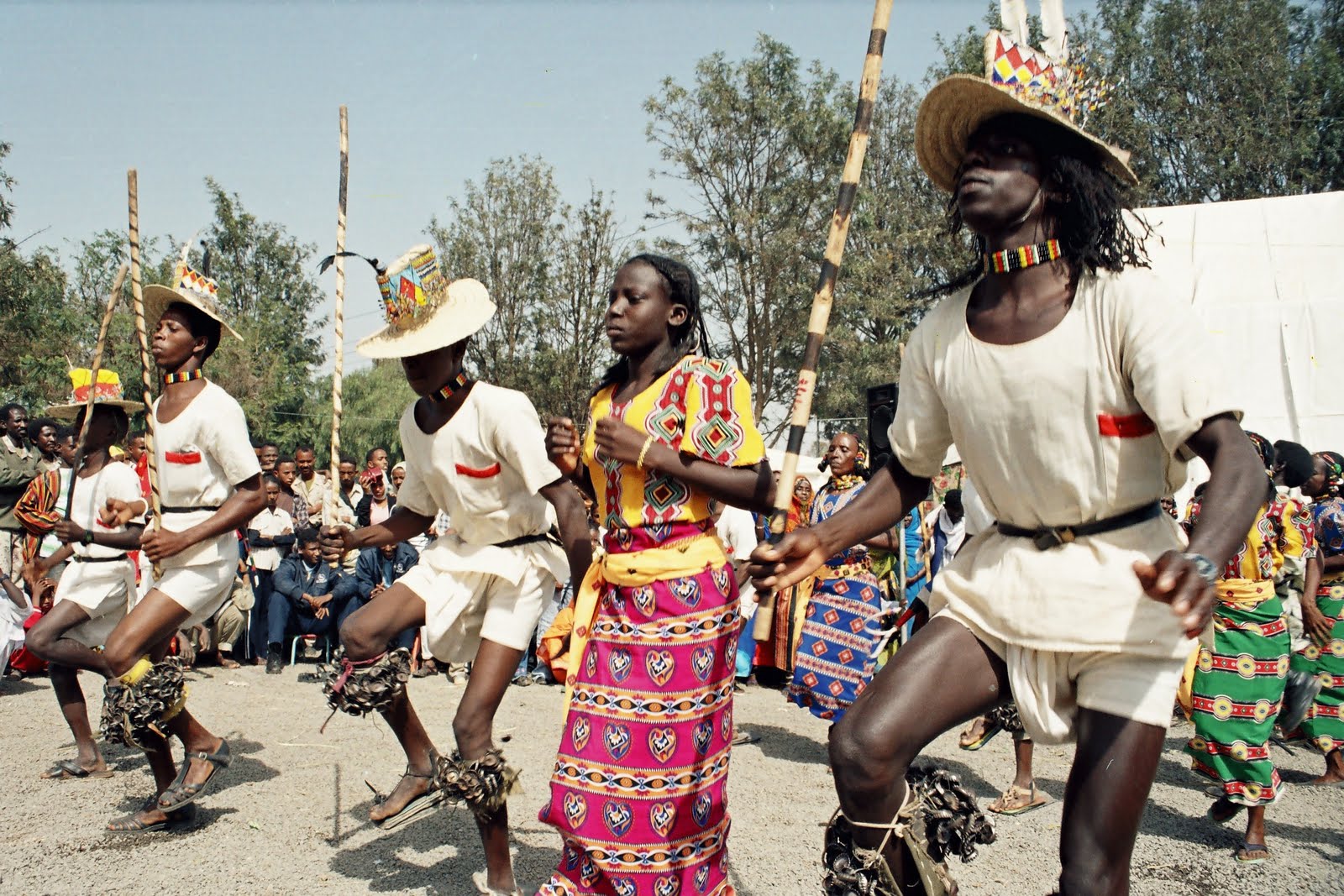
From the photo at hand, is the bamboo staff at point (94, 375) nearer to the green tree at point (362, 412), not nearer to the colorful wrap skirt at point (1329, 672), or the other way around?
the colorful wrap skirt at point (1329, 672)

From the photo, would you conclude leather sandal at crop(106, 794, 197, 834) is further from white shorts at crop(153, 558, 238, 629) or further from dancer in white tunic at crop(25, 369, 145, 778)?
dancer in white tunic at crop(25, 369, 145, 778)

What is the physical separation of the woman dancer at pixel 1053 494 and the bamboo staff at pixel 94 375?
15.1 ft

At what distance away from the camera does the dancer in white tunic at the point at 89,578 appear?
6176mm

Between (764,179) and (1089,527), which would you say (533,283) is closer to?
(764,179)

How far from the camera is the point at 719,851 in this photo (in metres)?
3.80

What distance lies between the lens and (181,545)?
5207 millimetres

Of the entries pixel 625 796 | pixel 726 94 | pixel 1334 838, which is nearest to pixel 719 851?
pixel 625 796

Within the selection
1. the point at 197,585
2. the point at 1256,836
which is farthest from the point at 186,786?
the point at 1256,836

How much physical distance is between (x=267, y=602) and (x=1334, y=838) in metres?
9.46

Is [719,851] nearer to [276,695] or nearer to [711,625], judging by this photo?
[711,625]

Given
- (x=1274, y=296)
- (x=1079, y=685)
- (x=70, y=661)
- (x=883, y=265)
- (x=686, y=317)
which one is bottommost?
(x=70, y=661)

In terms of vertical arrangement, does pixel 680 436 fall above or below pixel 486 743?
above

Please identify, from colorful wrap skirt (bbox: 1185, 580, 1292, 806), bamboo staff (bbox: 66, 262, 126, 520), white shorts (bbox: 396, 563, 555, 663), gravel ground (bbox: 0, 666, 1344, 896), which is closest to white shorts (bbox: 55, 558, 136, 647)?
bamboo staff (bbox: 66, 262, 126, 520)

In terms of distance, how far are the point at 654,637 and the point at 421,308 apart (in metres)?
2.00
